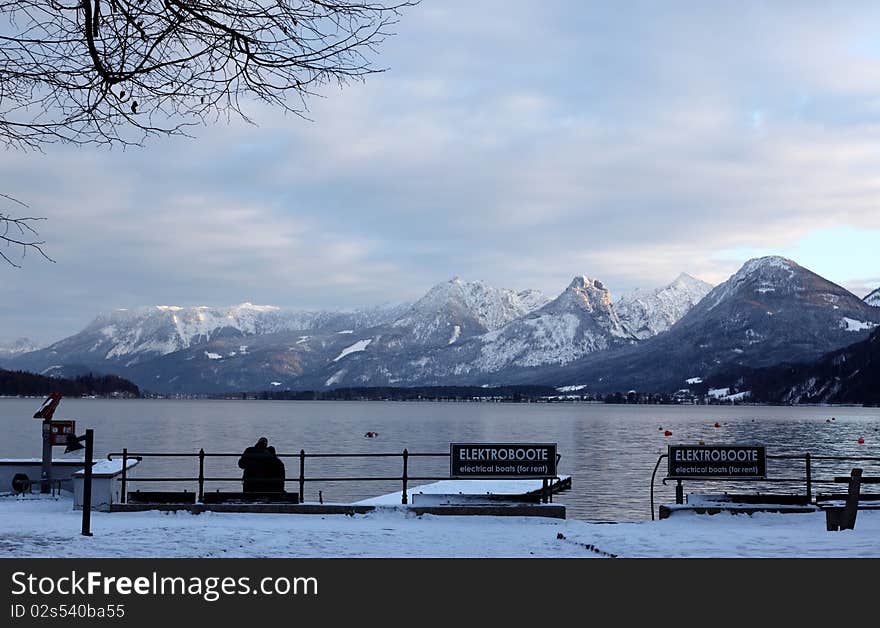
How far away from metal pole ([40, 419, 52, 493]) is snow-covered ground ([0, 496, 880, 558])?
10.7 ft

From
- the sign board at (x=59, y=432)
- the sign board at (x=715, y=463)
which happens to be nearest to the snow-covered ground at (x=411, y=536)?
the sign board at (x=715, y=463)

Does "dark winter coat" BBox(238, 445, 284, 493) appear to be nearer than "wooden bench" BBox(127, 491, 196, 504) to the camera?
No

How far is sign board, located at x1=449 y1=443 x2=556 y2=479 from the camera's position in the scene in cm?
2166

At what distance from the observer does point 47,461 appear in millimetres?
24312

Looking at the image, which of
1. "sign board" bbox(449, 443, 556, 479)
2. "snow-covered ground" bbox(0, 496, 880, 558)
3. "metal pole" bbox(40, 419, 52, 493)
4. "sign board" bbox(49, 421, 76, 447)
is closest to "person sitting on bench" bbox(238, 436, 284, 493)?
"snow-covered ground" bbox(0, 496, 880, 558)

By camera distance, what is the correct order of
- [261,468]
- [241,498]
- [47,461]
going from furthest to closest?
[47,461] → [261,468] → [241,498]

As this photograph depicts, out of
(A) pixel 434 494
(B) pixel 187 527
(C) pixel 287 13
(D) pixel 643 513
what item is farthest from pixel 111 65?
(D) pixel 643 513

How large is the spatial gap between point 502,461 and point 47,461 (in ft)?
39.5

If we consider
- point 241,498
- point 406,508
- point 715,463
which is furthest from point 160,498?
point 715,463

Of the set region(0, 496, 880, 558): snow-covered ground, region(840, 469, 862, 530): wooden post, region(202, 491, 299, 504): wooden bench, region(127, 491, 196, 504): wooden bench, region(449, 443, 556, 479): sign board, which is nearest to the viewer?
region(0, 496, 880, 558): snow-covered ground

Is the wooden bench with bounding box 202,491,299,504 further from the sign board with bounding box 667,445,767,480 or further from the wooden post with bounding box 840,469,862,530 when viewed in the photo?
the wooden post with bounding box 840,469,862,530

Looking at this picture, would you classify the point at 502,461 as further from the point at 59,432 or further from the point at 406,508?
the point at 59,432
